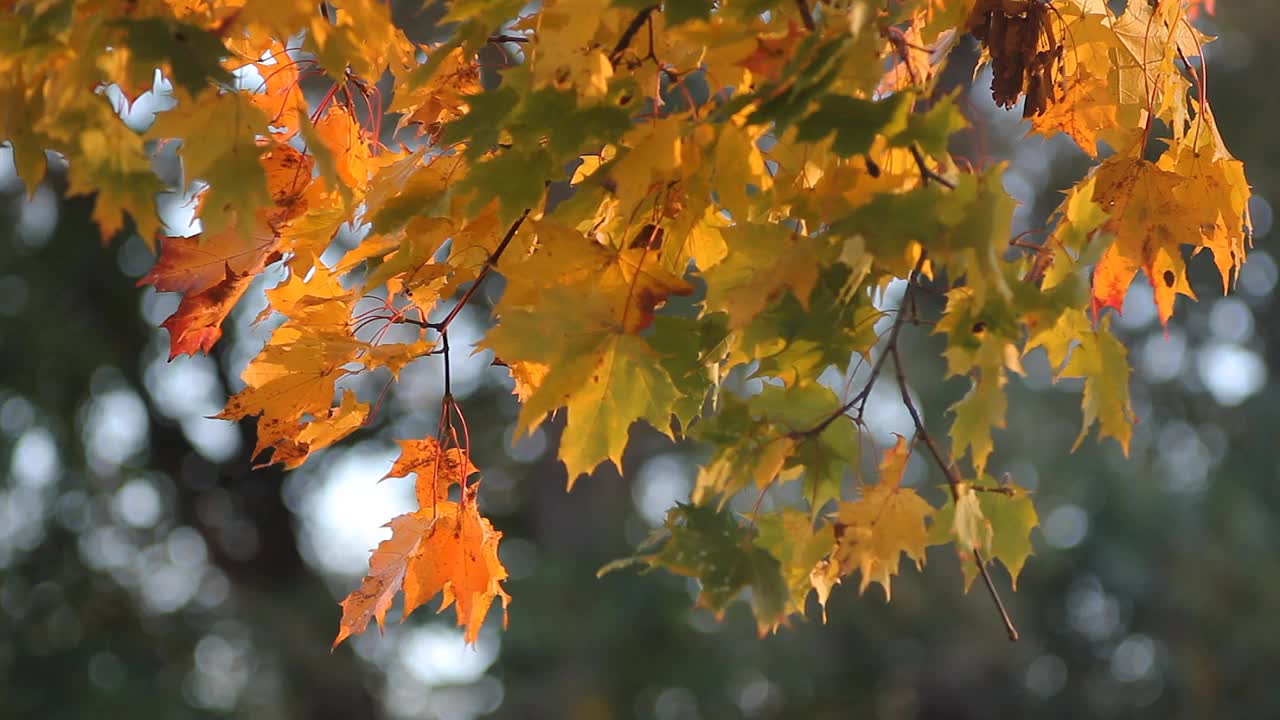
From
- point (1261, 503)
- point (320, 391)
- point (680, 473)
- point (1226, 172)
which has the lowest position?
point (680, 473)

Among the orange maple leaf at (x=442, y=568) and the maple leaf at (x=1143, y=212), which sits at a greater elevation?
the maple leaf at (x=1143, y=212)

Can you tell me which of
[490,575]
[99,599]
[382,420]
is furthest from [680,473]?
[490,575]

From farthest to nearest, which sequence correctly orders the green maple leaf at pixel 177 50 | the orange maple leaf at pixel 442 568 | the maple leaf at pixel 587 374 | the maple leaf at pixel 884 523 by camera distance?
the orange maple leaf at pixel 442 568 → the maple leaf at pixel 884 523 → the maple leaf at pixel 587 374 → the green maple leaf at pixel 177 50

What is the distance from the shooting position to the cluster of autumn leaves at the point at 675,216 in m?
0.85

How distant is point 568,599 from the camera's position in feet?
18.8

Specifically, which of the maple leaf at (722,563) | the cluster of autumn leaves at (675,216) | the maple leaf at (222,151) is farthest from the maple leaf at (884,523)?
the maple leaf at (222,151)

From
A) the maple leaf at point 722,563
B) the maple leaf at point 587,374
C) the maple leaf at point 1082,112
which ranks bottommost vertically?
the maple leaf at point 722,563

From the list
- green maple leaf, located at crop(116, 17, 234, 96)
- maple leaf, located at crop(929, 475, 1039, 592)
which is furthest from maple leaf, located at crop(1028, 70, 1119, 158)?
green maple leaf, located at crop(116, 17, 234, 96)

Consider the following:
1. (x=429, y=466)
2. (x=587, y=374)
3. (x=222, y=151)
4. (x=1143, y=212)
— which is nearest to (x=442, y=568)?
(x=429, y=466)

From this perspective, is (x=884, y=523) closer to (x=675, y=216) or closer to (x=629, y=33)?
(x=675, y=216)

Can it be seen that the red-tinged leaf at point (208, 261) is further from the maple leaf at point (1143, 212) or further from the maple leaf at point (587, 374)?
the maple leaf at point (1143, 212)

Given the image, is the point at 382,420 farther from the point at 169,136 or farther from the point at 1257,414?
the point at 169,136

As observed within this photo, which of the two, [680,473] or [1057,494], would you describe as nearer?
[1057,494]

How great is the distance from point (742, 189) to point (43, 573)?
6.26 meters
